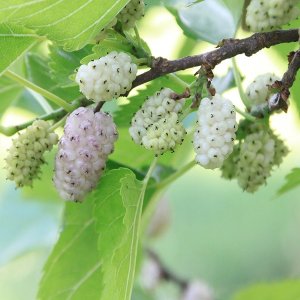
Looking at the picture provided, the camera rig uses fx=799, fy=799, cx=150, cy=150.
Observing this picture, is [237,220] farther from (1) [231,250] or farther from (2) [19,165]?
(2) [19,165]

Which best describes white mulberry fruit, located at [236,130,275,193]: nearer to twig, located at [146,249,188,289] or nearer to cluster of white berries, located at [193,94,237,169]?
cluster of white berries, located at [193,94,237,169]

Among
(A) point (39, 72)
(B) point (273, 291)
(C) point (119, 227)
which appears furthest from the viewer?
(B) point (273, 291)

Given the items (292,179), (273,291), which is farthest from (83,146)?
(273,291)

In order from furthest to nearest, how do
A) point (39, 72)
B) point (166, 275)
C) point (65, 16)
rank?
1. point (166, 275)
2. point (39, 72)
3. point (65, 16)

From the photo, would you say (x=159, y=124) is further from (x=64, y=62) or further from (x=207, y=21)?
(x=207, y=21)

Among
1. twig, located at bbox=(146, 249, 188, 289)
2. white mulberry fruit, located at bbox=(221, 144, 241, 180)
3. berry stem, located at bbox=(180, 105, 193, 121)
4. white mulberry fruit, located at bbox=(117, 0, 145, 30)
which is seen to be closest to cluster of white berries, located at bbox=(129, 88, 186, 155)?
berry stem, located at bbox=(180, 105, 193, 121)

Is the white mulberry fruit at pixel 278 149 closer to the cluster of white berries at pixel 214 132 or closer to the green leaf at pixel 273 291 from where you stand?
the cluster of white berries at pixel 214 132

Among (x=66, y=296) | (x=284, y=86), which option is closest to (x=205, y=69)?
(x=284, y=86)
